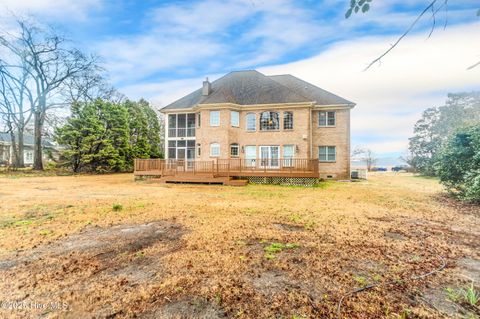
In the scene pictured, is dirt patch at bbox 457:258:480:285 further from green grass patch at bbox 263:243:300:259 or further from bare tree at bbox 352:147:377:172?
bare tree at bbox 352:147:377:172

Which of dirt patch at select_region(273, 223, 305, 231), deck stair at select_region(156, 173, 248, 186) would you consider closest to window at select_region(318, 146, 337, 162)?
deck stair at select_region(156, 173, 248, 186)

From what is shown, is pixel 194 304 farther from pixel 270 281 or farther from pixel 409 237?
pixel 409 237

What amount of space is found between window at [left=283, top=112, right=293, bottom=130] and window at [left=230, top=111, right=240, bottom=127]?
385 centimetres

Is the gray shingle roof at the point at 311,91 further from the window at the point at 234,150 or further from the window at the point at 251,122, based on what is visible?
the window at the point at 234,150

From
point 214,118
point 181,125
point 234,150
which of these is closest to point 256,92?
point 214,118

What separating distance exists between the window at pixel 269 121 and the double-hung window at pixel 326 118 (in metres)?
3.76

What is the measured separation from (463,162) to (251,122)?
45.2 feet

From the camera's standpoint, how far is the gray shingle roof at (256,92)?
65.7ft

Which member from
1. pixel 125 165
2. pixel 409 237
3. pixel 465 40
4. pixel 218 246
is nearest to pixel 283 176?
pixel 409 237

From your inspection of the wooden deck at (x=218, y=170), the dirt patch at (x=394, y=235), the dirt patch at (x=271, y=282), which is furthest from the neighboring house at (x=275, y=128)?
the dirt patch at (x=271, y=282)

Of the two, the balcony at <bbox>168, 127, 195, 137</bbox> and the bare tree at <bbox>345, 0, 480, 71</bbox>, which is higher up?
the balcony at <bbox>168, 127, 195, 137</bbox>

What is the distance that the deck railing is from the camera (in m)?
15.7

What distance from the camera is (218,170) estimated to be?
1706 cm

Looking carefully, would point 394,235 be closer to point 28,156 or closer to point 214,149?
point 214,149
